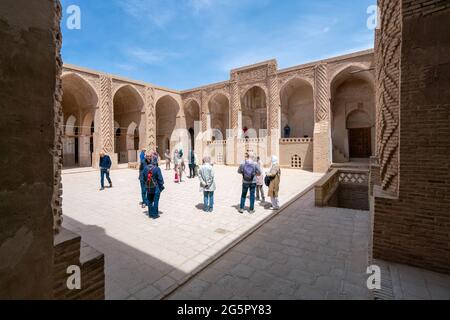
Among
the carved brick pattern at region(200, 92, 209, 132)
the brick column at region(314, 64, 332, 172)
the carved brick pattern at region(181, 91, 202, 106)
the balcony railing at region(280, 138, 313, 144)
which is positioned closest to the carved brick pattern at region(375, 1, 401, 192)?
the brick column at region(314, 64, 332, 172)

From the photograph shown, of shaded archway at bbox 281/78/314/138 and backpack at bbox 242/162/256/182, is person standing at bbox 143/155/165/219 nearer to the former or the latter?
backpack at bbox 242/162/256/182

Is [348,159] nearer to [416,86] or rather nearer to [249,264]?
[416,86]

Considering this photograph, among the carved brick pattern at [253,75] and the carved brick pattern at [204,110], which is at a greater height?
the carved brick pattern at [253,75]

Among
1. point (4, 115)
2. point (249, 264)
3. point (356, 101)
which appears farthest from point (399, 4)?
point (356, 101)

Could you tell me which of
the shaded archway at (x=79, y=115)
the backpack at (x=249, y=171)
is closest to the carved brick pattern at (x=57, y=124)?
the backpack at (x=249, y=171)

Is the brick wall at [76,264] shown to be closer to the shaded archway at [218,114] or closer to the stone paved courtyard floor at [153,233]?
the stone paved courtyard floor at [153,233]

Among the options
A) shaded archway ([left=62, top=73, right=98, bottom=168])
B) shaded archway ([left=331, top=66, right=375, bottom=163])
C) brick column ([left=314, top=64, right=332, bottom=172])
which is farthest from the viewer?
shaded archway ([left=331, top=66, right=375, bottom=163])

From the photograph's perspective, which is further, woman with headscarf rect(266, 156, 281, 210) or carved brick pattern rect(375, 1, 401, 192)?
woman with headscarf rect(266, 156, 281, 210)

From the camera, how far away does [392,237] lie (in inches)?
140

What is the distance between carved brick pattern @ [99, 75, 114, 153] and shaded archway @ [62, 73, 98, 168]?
57cm

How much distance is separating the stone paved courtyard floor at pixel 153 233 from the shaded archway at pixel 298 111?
13.0m

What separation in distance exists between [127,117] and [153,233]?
19437mm

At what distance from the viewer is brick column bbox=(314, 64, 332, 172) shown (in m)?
15.0

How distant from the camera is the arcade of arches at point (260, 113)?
51.3ft
